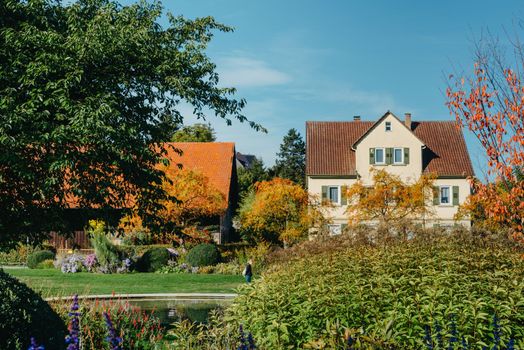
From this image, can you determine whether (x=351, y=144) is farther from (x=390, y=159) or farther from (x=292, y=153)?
(x=292, y=153)

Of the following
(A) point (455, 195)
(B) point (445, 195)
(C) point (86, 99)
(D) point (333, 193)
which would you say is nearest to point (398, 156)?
(B) point (445, 195)

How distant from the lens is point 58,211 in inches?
549

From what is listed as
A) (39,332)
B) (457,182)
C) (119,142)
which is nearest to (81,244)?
(457,182)

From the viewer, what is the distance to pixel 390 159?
4606 cm

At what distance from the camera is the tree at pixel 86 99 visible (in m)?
12.2

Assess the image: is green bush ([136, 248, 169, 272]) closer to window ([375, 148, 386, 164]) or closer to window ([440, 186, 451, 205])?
window ([375, 148, 386, 164])

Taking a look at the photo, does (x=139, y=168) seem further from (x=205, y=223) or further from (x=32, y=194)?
(x=205, y=223)

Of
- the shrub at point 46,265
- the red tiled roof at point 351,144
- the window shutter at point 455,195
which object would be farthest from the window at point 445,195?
the shrub at point 46,265

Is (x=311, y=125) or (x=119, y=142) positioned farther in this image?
(x=311, y=125)

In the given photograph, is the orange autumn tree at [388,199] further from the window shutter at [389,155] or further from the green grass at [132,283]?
the green grass at [132,283]

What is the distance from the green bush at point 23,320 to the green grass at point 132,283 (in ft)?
43.4

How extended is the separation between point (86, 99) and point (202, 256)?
770 inches

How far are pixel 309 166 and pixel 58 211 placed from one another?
3455cm

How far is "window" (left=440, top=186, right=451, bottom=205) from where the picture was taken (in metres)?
46.7
